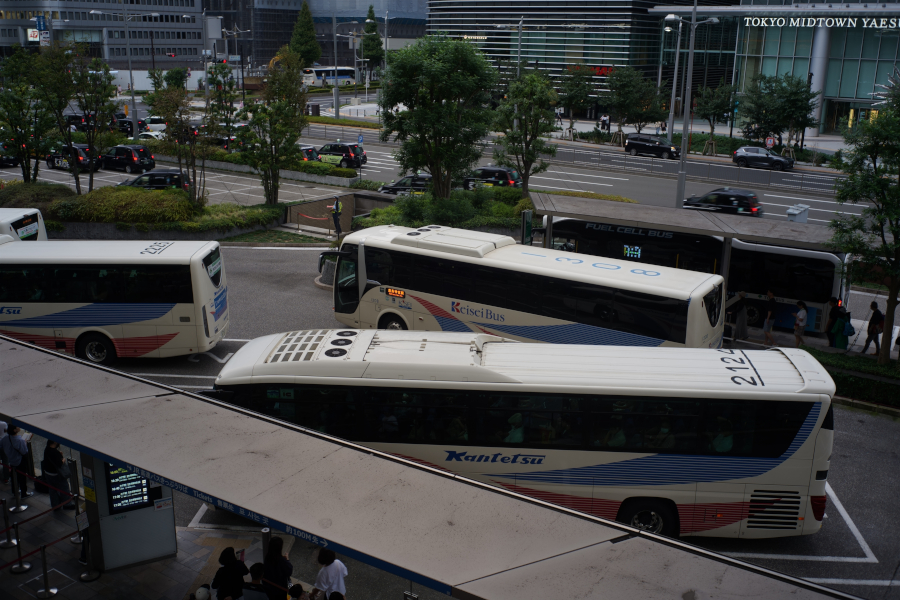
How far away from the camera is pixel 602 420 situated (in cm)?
1089

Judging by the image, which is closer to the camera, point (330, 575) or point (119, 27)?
point (330, 575)

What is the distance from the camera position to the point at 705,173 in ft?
151

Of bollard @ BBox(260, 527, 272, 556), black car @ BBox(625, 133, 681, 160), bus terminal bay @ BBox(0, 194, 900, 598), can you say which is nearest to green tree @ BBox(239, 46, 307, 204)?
bus terminal bay @ BBox(0, 194, 900, 598)

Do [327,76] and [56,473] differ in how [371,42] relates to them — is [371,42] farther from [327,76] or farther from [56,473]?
[56,473]

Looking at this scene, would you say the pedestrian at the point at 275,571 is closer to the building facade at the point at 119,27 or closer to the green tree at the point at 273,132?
the green tree at the point at 273,132

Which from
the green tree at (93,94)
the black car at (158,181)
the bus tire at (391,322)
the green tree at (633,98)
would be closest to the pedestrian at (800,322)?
the bus tire at (391,322)

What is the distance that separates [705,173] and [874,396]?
1258 inches

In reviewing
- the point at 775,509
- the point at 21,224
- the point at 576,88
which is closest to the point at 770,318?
the point at 775,509

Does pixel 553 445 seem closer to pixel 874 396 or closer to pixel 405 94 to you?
pixel 874 396

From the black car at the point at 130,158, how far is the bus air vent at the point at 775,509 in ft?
134

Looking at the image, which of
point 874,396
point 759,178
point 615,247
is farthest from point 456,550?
point 759,178

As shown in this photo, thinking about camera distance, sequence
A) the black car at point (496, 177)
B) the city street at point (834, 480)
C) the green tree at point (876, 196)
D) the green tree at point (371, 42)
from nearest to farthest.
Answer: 1. the city street at point (834, 480)
2. the green tree at point (876, 196)
3. the black car at point (496, 177)
4. the green tree at point (371, 42)

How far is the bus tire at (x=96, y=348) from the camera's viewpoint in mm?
17641

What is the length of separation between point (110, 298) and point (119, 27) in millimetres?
99508
